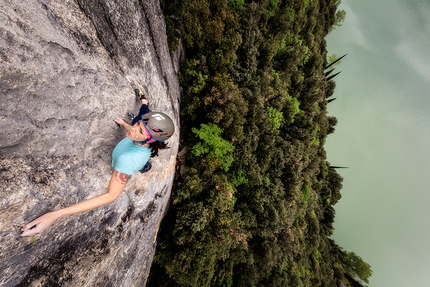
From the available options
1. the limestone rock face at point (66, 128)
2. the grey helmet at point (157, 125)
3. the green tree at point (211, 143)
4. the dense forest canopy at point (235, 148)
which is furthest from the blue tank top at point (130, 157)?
the green tree at point (211, 143)

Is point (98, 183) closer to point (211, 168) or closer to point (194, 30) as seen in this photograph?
point (211, 168)

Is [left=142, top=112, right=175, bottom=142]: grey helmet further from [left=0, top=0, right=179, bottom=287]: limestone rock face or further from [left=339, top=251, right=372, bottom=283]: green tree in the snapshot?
[left=339, top=251, right=372, bottom=283]: green tree

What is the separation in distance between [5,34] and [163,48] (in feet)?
18.2

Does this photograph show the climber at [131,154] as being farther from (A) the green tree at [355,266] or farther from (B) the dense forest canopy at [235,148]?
(A) the green tree at [355,266]

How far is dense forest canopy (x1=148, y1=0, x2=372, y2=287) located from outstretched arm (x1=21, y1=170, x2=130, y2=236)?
7222mm

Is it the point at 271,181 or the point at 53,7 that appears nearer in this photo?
the point at 53,7

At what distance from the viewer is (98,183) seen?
4.14 meters

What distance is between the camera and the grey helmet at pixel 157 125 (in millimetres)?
3264

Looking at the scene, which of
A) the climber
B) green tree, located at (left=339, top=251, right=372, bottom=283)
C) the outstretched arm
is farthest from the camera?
green tree, located at (left=339, top=251, right=372, bottom=283)

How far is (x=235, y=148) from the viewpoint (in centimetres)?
1205

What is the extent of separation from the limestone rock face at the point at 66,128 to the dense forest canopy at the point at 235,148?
4.39 metres

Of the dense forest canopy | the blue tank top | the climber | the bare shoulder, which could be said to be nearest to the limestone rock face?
the climber

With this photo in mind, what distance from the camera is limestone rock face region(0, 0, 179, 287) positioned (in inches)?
108

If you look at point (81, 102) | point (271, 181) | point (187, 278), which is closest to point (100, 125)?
point (81, 102)
